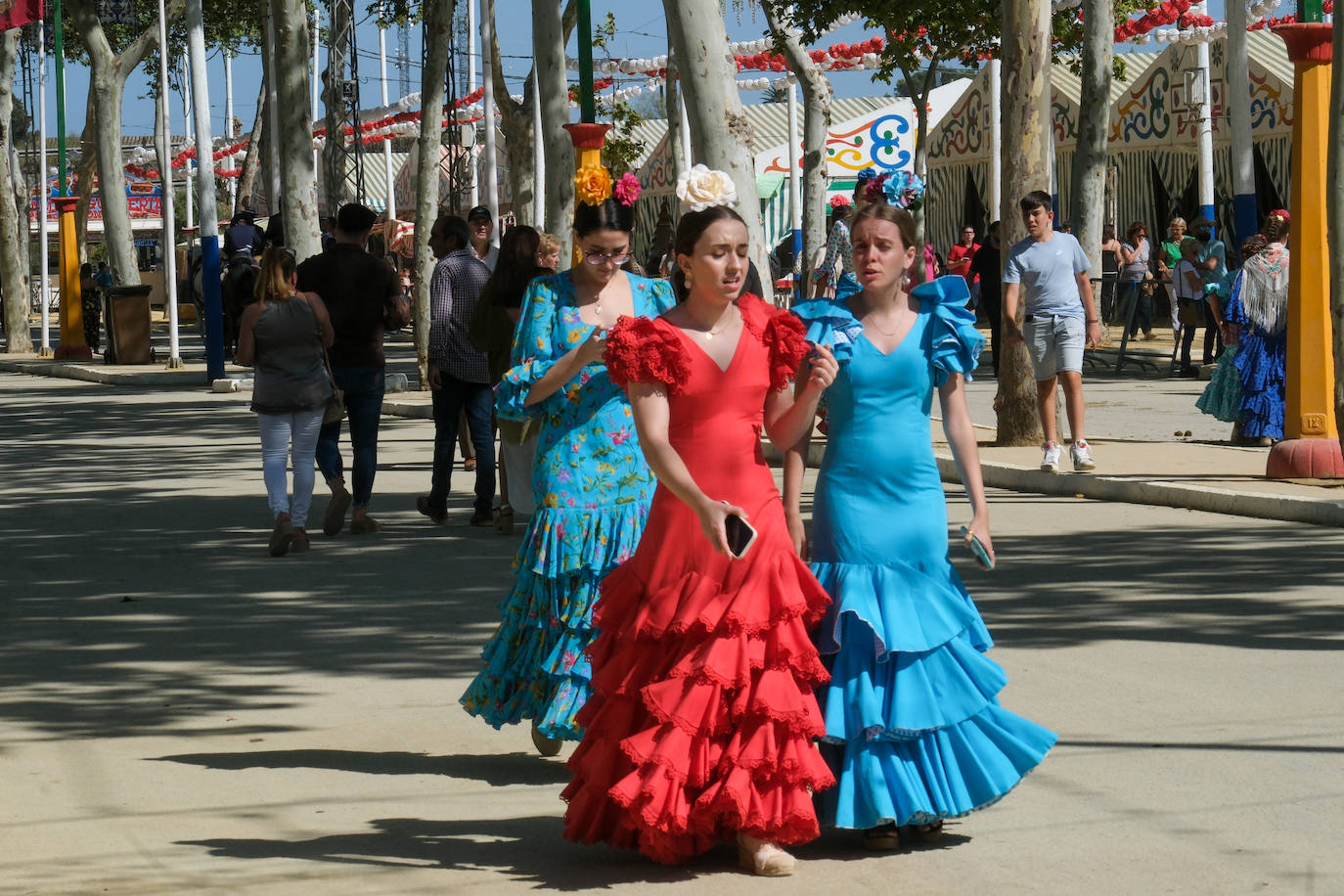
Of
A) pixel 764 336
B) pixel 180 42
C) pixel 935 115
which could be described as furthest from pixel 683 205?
pixel 180 42

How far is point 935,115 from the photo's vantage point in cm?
4434

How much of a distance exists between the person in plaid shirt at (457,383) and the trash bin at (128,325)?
22.0m

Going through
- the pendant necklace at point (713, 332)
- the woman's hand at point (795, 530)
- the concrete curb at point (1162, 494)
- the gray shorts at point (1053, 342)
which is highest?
the pendant necklace at point (713, 332)

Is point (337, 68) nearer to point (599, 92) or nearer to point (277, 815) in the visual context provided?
point (599, 92)

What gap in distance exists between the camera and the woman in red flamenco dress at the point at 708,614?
5090mm

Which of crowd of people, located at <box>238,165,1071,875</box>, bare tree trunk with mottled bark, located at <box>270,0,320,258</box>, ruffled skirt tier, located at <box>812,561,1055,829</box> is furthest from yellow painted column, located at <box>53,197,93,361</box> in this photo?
ruffled skirt tier, located at <box>812,561,1055,829</box>

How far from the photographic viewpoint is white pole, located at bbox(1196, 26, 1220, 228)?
29.9 metres

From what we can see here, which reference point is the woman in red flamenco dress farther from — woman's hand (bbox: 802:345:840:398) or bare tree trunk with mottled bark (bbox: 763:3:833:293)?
bare tree trunk with mottled bark (bbox: 763:3:833:293)

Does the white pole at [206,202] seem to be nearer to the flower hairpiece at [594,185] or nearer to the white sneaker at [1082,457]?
the white sneaker at [1082,457]

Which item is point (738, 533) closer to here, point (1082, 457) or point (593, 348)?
point (593, 348)

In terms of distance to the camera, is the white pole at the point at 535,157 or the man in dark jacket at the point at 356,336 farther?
the white pole at the point at 535,157

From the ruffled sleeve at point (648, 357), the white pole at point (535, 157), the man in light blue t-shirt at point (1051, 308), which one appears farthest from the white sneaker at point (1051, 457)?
the white pole at point (535, 157)

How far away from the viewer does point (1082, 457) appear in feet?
45.6

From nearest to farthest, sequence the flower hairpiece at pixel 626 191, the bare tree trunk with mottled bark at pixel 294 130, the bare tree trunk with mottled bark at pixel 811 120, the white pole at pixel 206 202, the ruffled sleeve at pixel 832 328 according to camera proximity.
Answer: the ruffled sleeve at pixel 832 328 < the flower hairpiece at pixel 626 191 < the bare tree trunk with mottled bark at pixel 294 130 < the white pole at pixel 206 202 < the bare tree trunk with mottled bark at pixel 811 120
